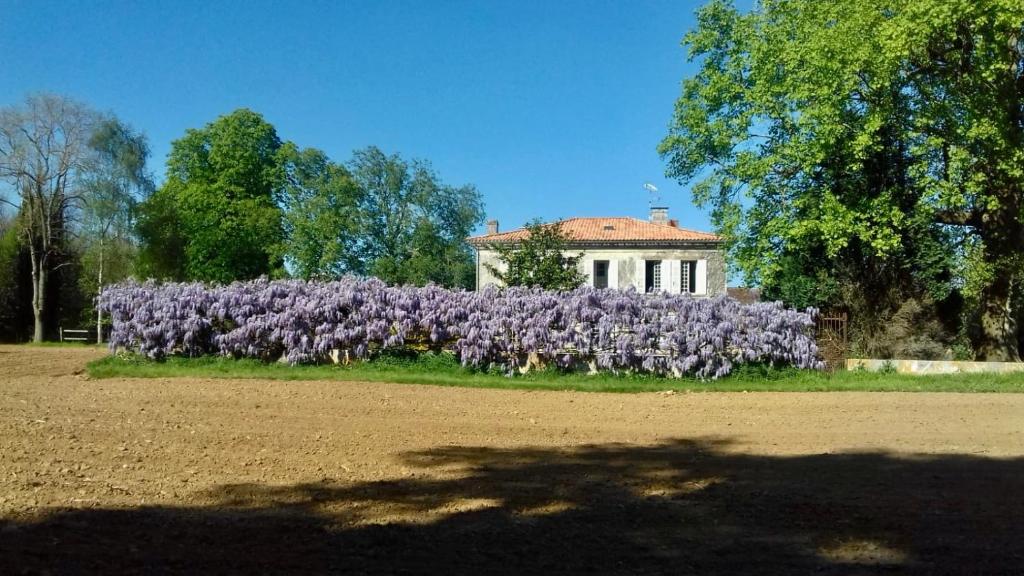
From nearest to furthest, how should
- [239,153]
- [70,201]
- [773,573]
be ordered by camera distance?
[773,573], [70,201], [239,153]

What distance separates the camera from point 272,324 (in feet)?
60.8

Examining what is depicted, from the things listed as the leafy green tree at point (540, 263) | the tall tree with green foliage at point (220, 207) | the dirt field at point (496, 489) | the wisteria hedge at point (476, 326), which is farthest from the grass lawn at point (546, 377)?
the tall tree with green foliage at point (220, 207)

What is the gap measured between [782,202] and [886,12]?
6168 millimetres

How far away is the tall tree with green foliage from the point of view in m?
43.2

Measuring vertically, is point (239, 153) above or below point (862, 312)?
above

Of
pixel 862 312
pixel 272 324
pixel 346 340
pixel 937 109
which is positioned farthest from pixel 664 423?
Result: pixel 937 109

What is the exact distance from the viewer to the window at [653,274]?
1678 inches

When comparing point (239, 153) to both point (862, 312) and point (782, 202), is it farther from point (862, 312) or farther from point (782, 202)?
point (862, 312)

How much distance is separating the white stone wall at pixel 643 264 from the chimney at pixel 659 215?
4944 millimetres

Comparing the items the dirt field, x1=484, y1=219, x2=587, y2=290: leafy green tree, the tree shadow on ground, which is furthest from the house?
the tree shadow on ground

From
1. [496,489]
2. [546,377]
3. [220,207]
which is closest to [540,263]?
[546,377]

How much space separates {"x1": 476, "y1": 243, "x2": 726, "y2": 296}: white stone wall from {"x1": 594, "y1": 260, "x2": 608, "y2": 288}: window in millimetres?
361

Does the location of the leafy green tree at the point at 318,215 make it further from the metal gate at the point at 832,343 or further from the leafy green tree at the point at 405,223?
the metal gate at the point at 832,343

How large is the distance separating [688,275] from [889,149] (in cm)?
2009
